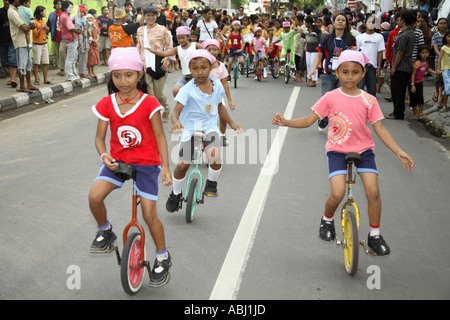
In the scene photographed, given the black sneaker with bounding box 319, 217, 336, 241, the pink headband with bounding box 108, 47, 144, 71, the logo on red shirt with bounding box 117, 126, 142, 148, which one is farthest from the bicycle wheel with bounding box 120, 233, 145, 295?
the black sneaker with bounding box 319, 217, 336, 241

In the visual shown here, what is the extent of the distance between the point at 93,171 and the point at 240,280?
359 centimetres

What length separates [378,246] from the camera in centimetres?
434

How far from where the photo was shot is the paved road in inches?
161

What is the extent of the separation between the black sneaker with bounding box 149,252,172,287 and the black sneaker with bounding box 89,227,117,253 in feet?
1.29

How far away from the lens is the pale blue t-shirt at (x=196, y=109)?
550 centimetres

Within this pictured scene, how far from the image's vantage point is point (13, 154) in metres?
7.92

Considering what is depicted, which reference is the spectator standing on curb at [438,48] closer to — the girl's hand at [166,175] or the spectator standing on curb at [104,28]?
the girl's hand at [166,175]

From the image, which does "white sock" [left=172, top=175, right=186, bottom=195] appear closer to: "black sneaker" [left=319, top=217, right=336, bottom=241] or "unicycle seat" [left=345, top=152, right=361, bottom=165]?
"black sneaker" [left=319, top=217, right=336, bottom=241]

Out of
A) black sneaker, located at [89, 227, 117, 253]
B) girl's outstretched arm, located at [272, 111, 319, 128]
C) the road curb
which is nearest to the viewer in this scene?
black sneaker, located at [89, 227, 117, 253]

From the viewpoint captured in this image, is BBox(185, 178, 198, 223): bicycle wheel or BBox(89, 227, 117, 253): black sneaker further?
BBox(185, 178, 198, 223): bicycle wheel

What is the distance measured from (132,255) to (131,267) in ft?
0.27

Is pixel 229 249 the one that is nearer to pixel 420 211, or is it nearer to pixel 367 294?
pixel 367 294

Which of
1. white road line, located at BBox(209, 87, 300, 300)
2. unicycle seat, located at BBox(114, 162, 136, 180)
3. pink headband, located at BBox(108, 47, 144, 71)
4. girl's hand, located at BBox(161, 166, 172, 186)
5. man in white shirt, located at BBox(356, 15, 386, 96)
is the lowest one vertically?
white road line, located at BBox(209, 87, 300, 300)
